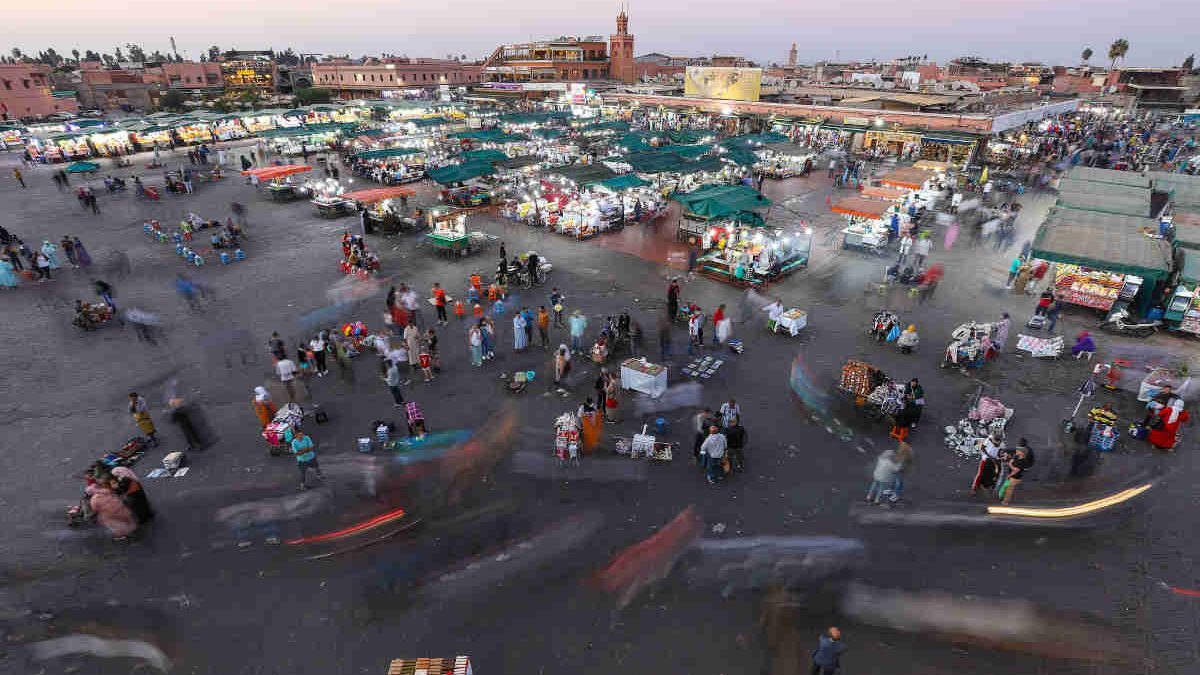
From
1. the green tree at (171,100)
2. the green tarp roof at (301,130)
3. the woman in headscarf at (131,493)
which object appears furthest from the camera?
the green tree at (171,100)

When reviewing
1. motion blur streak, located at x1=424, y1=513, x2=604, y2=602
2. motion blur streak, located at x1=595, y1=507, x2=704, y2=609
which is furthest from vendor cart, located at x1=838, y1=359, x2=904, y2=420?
motion blur streak, located at x1=424, y1=513, x2=604, y2=602

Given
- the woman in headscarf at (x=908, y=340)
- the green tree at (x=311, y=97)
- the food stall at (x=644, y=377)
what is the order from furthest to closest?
the green tree at (x=311, y=97) → the woman in headscarf at (x=908, y=340) → the food stall at (x=644, y=377)

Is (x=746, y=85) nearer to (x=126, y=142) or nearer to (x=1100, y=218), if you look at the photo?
(x=1100, y=218)

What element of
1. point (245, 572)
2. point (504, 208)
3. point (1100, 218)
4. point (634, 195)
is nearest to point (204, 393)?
point (245, 572)

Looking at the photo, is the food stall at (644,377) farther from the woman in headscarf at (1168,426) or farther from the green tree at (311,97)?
the green tree at (311,97)

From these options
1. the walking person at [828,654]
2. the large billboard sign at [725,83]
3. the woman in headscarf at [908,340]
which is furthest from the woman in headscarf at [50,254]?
the large billboard sign at [725,83]

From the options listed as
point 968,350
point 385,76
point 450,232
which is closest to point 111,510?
point 450,232
